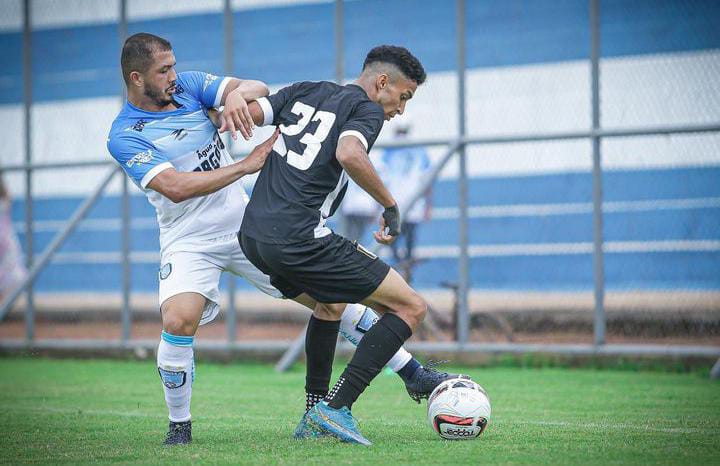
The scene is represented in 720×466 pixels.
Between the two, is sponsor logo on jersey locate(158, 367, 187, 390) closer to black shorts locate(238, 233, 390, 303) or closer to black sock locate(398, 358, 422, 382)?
black shorts locate(238, 233, 390, 303)

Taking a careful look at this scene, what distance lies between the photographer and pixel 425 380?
5348mm

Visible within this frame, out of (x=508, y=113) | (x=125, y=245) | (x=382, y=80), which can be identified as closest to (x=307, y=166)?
(x=382, y=80)

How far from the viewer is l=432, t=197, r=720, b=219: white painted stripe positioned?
884 centimetres

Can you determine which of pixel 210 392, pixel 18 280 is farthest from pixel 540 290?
pixel 18 280

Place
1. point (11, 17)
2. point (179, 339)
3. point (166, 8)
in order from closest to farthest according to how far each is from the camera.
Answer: point (179, 339) < point (166, 8) < point (11, 17)

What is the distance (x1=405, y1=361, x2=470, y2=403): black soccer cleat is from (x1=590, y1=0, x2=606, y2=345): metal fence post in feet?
13.2

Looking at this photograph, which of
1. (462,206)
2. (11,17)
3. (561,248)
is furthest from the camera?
(11,17)

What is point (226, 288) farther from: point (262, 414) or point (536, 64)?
point (262, 414)

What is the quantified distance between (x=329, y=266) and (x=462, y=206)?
4.92m

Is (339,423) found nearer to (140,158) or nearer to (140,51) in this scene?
(140,158)

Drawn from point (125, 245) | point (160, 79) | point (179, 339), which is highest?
point (160, 79)

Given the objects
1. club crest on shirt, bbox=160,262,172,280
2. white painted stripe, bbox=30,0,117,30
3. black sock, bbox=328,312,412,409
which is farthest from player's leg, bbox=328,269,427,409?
white painted stripe, bbox=30,0,117,30

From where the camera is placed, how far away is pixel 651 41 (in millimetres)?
9180

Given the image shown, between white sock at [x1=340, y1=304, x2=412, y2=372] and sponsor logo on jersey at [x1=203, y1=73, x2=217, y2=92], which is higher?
sponsor logo on jersey at [x1=203, y1=73, x2=217, y2=92]
